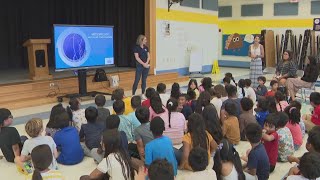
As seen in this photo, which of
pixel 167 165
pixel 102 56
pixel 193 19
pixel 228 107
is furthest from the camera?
pixel 193 19

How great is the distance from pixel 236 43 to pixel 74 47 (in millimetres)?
8954

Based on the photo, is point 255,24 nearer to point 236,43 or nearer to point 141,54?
point 236,43

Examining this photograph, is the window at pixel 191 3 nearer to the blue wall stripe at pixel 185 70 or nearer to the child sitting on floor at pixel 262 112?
the blue wall stripe at pixel 185 70

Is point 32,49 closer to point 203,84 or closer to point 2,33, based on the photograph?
point 2,33

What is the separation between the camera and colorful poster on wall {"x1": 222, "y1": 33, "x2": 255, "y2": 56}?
14.3m

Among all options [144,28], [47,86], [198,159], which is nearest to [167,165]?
[198,159]

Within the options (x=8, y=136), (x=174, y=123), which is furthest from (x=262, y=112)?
(x=8, y=136)

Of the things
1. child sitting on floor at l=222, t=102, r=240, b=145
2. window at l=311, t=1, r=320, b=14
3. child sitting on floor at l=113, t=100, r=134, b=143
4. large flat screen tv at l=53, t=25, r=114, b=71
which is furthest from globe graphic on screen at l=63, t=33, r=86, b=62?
window at l=311, t=1, r=320, b=14

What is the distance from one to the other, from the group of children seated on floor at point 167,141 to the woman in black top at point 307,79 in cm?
209

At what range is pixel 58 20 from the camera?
35.3 ft

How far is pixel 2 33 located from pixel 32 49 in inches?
117

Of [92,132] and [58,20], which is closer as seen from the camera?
[92,132]

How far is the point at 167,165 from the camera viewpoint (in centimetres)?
204

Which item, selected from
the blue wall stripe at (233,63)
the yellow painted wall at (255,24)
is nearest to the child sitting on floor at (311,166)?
the yellow painted wall at (255,24)
